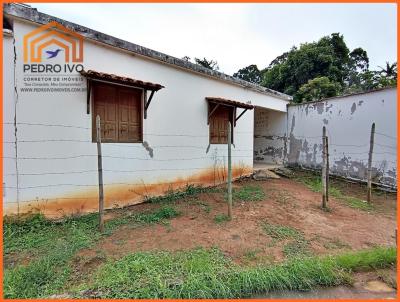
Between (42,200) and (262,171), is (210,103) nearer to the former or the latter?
(262,171)

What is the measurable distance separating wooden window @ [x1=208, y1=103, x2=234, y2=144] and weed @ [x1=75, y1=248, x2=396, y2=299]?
4123 mm

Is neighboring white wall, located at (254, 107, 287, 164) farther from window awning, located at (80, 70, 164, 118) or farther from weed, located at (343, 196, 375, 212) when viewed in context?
window awning, located at (80, 70, 164, 118)

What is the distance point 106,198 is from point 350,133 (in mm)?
7526

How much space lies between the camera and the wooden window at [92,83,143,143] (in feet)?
14.1

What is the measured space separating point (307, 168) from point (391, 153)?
112 inches

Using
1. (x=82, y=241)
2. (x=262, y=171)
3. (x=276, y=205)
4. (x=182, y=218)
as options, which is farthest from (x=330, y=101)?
(x=82, y=241)

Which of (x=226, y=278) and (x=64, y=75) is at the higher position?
(x=64, y=75)

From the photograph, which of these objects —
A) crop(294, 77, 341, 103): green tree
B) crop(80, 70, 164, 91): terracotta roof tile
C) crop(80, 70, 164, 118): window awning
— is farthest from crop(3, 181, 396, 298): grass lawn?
crop(294, 77, 341, 103): green tree

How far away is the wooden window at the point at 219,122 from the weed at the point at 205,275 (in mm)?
4123

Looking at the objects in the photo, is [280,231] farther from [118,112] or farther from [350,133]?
[350,133]

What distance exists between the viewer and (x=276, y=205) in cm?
490

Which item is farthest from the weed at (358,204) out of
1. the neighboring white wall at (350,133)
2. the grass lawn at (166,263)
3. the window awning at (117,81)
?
the window awning at (117,81)

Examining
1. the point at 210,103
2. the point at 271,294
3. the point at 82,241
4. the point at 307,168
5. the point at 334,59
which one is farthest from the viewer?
the point at 334,59

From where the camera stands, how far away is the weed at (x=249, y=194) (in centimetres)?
523
